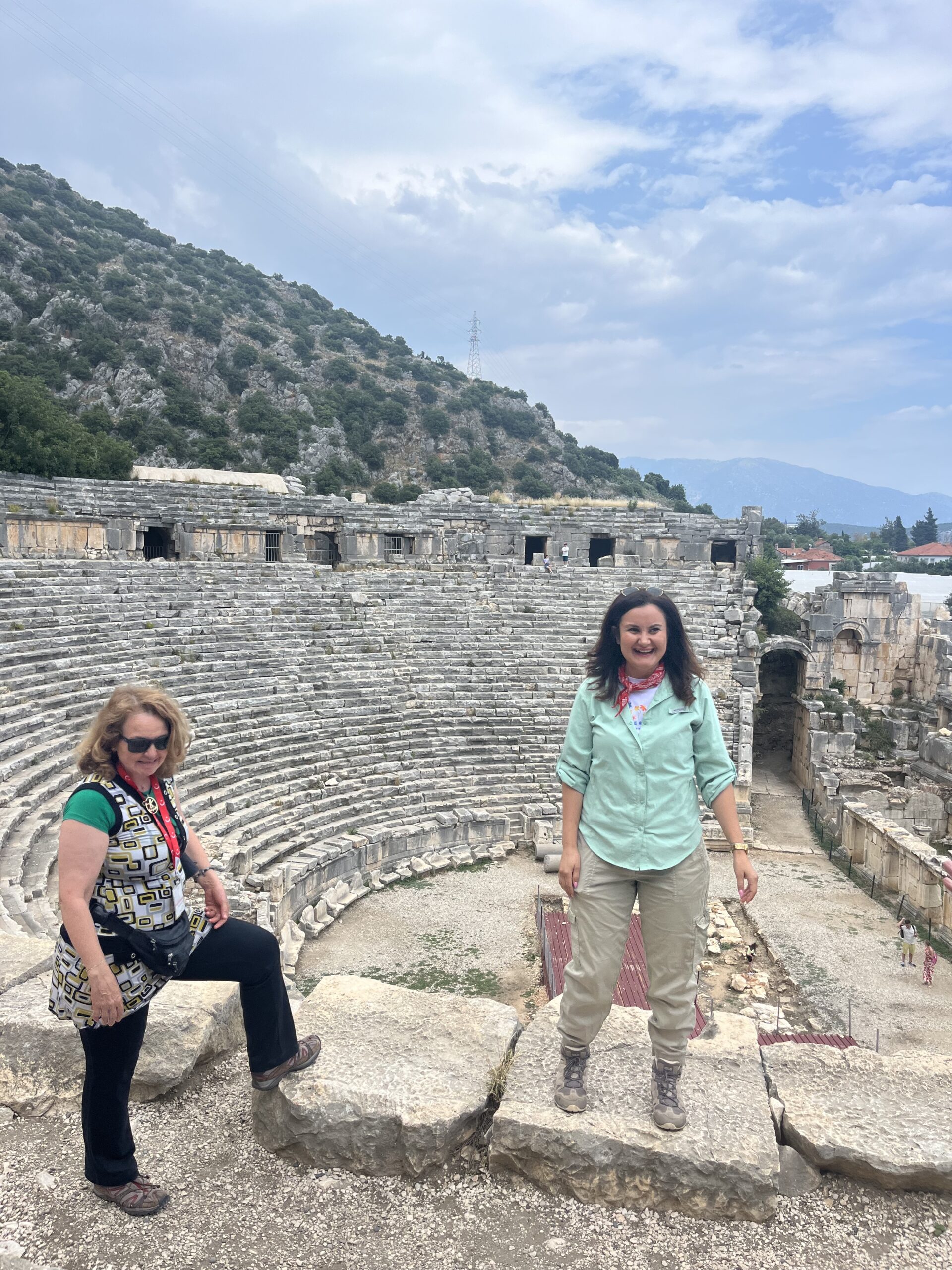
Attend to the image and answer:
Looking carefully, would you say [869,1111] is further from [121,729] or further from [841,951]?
[841,951]

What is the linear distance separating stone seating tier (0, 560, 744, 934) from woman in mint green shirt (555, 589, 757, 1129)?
483cm

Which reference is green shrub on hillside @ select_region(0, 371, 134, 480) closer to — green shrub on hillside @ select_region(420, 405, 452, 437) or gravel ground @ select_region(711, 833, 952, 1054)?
gravel ground @ select_region(711, 833, 952, 1054)

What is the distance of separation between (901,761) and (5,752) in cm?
1567

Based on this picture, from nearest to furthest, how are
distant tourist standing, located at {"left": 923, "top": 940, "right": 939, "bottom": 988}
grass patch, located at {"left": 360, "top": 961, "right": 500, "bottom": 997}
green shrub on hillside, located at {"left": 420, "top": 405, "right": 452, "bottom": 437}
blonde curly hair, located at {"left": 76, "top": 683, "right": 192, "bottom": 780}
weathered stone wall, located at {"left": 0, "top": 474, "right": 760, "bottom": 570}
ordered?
1. blonde curly hair, located at {"left": 76, "top": 683, "right": 192, "bottom": 780}
2. grass patch, located at {"left": 360, "top": 961, "right": 500, "bottom": 997}
3. distant tourist standing, located at {"left": 923, "top": 940, "right": 939, "bottom": 988}
4. weathered stone wall, located at {"left": 0, "top": 474, "right": 760, "bottom": 570}
5. green shrub on hillside, located at {"left": 420, "top": 405, "right": 452, "bottom": 437}

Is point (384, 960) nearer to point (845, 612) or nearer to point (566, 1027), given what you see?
point (566, 1027)

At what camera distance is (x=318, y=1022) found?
296 centimetres

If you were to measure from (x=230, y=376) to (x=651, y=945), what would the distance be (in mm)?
45747

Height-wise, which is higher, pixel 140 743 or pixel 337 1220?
pixel 140 743

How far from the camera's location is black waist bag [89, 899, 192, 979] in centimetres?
215

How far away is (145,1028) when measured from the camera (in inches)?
96.7

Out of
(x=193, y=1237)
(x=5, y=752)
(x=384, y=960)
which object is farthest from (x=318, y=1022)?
(x=5, y=752)

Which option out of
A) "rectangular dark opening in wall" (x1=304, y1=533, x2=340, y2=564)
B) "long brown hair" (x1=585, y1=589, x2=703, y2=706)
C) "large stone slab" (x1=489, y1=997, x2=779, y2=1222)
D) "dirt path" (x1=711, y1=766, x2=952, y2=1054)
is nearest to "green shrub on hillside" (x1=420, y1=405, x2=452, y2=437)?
"rectangular dark opening in wall" (x1=304, y1=533, x2=340, y2=564)

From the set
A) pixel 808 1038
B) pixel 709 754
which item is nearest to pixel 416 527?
pixel 808 1038

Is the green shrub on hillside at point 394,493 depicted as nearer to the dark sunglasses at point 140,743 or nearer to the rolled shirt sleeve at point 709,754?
the rolled shirt sleeve at point 709,754
